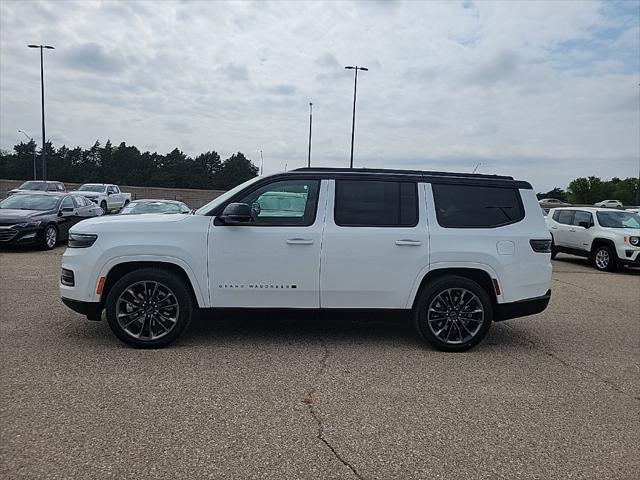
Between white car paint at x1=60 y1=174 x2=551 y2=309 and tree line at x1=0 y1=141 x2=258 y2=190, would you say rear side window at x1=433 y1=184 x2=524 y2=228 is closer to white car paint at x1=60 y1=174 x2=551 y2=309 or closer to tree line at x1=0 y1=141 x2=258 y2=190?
white car paint at x1=60 y1=174 x2=551 y2=309

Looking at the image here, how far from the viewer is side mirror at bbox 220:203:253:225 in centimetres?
513

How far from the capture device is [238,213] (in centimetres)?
513

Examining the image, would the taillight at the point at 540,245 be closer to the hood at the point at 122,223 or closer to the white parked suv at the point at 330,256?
the white parked suv at the point at 330,256

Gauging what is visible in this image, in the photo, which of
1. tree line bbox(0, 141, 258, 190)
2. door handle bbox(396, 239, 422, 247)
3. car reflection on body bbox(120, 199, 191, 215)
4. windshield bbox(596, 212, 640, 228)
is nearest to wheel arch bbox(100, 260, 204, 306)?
door handle bbox(396, 239, 422, 247)

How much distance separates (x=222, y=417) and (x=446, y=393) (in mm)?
1860

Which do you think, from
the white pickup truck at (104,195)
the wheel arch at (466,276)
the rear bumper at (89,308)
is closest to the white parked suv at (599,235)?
the wheel arch at (466,276)

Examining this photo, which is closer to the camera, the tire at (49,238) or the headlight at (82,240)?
the headlight at (82,240)

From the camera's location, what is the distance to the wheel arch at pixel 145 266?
5.29m

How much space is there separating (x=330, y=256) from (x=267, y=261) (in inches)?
25.1

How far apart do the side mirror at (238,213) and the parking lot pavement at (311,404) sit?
133cm

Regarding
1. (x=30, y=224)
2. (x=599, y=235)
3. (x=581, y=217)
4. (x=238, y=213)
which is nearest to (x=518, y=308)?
(x=238, y=213)

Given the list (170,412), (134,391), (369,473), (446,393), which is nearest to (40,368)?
(134,391)

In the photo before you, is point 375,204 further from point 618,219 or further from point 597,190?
point 597,190

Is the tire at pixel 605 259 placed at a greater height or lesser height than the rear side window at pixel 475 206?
lesser
